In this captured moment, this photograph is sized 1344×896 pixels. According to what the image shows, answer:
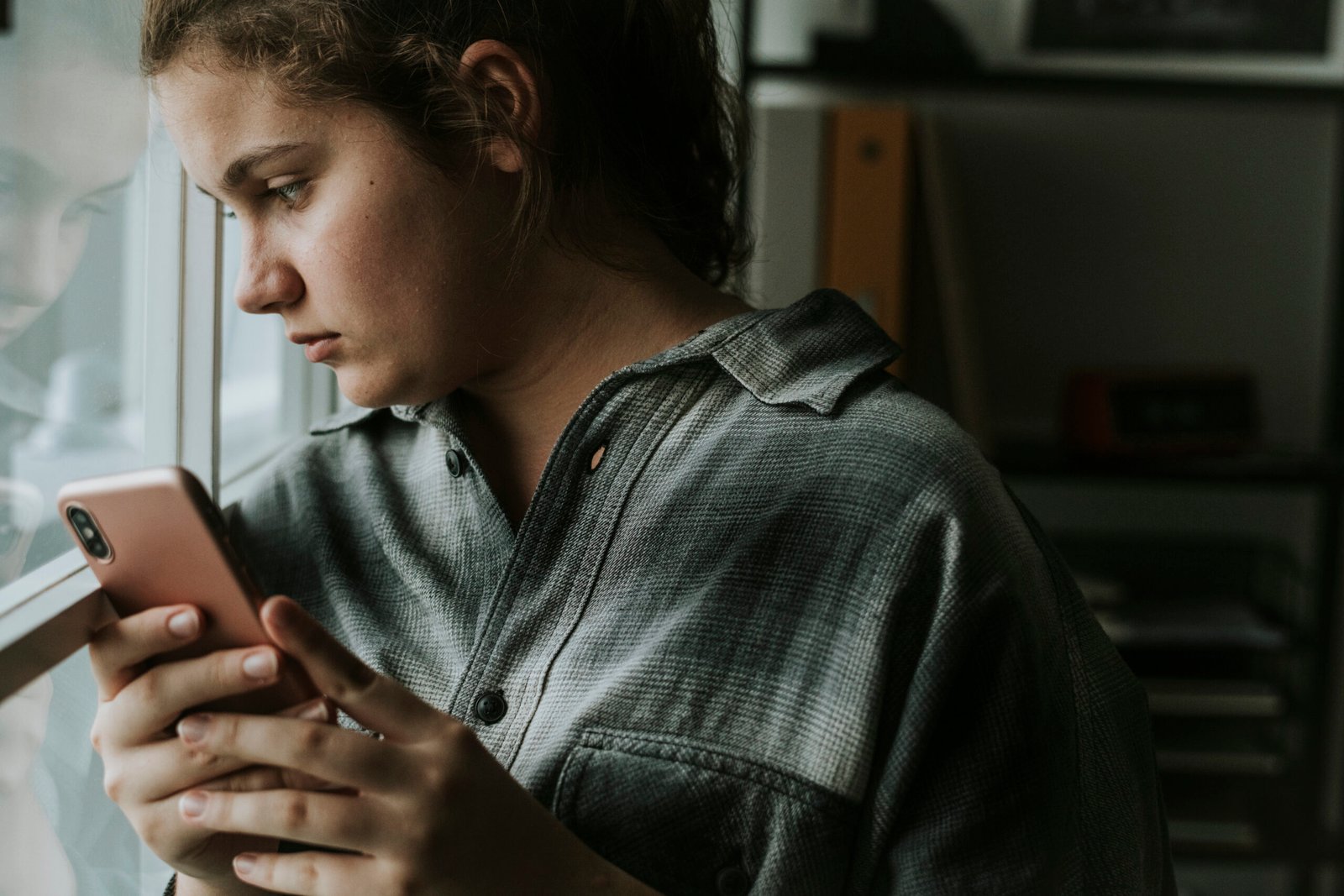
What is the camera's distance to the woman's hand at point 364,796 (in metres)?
0.49

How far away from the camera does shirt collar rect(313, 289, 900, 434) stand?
26.7 inches

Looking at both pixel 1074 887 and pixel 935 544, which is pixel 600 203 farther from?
pixel 1074 887

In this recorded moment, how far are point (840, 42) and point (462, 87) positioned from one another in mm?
1333

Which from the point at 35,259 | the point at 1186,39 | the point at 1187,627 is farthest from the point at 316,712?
the point at 1186,39

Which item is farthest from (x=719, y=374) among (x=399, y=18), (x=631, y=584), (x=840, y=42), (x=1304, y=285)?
(x=1304, y=285)

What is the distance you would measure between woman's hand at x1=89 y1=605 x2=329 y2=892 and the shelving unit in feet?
4.52

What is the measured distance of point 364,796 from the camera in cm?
51

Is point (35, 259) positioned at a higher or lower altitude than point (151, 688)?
higher

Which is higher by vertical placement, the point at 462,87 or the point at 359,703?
the point at 462,87

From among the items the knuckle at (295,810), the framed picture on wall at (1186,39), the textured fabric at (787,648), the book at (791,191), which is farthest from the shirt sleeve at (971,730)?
the framed picture on wall at (1186,39)

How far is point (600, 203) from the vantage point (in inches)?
30.0

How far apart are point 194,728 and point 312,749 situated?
0.06 m

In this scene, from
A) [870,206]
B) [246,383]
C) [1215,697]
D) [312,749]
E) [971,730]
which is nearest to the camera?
[312,749]

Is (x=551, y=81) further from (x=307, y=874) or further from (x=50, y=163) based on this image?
(x=307, y=874)
